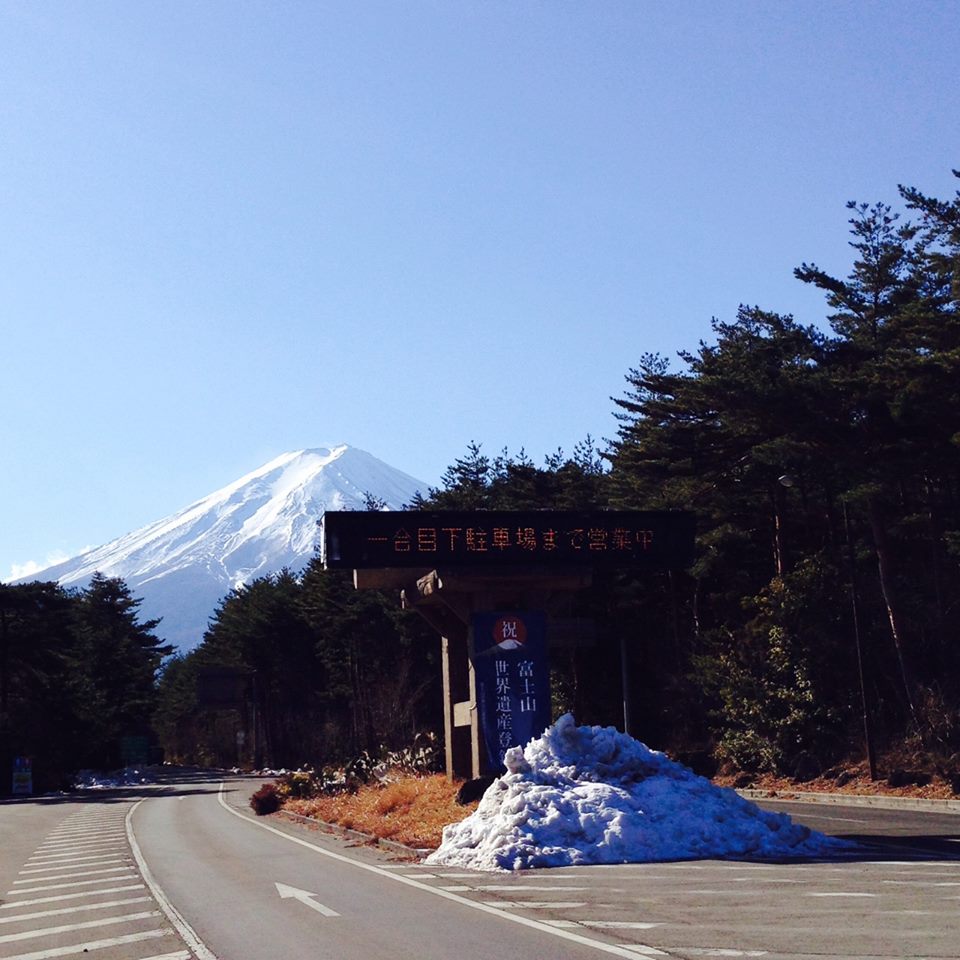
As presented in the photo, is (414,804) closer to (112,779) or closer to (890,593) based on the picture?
(890,593)

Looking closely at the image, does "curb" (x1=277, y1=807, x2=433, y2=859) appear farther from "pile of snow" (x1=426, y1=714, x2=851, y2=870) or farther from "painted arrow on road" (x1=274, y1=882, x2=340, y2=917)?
"painted arrow on road" (x1=274, y1=882, x2=340, y2=917)

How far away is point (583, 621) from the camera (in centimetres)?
4528

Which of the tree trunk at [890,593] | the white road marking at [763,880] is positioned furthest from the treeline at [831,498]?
the white road marking at [763,880]

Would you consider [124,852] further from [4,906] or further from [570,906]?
[570,906]

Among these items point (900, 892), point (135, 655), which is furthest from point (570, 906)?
point (135, 655)

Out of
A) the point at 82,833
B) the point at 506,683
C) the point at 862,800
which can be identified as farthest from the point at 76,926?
the point at 862,800

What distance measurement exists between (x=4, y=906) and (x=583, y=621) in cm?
3060

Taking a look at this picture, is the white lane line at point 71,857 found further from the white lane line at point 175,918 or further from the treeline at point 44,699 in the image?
the treeline at point 44,699

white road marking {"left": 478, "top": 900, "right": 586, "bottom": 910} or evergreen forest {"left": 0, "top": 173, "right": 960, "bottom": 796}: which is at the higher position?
evergreen forest {"left": 0, "top": 173, "right": 960, "bottom": 796}

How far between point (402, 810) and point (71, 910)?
12338 millimetres

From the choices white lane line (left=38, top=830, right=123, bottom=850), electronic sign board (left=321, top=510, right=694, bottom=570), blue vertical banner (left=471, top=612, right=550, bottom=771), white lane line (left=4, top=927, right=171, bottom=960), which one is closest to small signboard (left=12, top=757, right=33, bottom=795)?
white lane line (left=38, top=830, right=123, bottom=850)

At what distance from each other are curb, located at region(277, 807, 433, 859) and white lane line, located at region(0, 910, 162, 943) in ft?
21.1

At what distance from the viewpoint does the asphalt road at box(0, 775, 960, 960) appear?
10664mm

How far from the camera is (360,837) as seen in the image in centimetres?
2536
